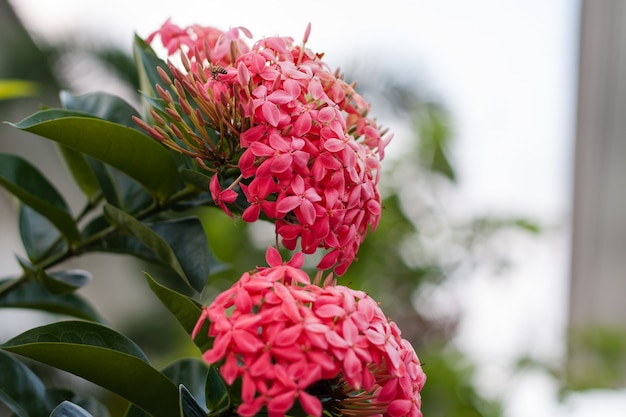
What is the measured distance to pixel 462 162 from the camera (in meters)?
2.26

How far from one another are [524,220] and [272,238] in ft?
2.82

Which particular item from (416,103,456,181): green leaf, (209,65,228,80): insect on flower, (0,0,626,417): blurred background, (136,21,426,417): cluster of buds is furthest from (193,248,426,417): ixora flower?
(416,103,456,181): green leaf

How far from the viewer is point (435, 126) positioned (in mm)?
2109

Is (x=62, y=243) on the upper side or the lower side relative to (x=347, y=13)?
lower

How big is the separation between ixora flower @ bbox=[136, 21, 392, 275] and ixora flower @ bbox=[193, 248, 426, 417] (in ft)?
0.13

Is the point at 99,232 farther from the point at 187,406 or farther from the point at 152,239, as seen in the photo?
the point at 187,406

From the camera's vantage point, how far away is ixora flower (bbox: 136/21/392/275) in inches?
17.2

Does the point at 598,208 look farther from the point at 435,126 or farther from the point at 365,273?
the point at 365,273

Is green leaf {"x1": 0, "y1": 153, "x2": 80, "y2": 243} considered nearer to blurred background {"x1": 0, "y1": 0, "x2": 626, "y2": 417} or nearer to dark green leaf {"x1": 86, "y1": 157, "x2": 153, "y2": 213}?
dark green leaf {"x1": 86, "y1": 157, "x2": 153, "y2": 213}

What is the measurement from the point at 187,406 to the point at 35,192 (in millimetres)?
272

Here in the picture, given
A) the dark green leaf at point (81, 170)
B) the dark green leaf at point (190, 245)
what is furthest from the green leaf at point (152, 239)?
the dark green leaf at point (81, 170)

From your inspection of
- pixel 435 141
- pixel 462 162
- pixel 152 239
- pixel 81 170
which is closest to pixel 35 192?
pixel 81 170

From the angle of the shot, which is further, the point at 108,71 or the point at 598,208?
the point at 598,208

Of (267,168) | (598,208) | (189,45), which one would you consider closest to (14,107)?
(189,45)
